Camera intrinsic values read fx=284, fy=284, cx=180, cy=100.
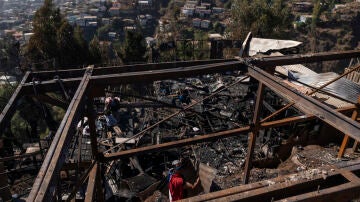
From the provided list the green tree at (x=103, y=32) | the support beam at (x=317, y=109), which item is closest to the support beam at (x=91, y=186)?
the support beam at (x=317, y=109)

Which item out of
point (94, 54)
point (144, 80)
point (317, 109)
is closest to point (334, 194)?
point (317, 109)

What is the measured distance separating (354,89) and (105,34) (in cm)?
6562

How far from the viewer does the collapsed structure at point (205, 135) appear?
3.28 metres

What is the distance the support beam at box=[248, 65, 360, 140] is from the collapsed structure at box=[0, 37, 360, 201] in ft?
0.05

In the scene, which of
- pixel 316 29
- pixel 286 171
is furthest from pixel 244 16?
pixel 316 29

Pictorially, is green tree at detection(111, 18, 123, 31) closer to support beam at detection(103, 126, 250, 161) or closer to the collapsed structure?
the collapsed structure

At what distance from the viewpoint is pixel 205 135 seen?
6.39m

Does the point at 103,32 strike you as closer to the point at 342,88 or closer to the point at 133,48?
the point at 133,48

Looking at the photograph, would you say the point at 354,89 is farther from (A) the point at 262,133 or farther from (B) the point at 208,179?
(B) the point at 208,179

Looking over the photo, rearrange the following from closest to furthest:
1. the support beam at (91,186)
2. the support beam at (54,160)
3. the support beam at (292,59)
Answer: the support beam at (54,160) → the support beam at (91,186) → the support beam at (292,59)

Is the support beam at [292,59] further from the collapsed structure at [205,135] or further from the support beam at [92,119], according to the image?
the support beam at [92,119]

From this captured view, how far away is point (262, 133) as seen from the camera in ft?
37.6

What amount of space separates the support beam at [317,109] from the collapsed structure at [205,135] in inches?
0.6

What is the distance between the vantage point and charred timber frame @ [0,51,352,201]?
9.70ft
